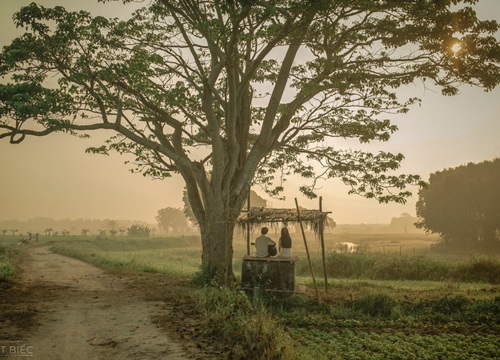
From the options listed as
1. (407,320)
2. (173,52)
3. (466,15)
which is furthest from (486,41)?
(173,52)

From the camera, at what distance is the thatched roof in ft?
48.7

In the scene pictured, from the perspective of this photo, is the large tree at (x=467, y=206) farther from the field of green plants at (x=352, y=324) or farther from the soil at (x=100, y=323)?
the soil at (x=100, y=323)

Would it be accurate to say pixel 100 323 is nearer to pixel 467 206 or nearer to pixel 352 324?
pixel 352 324

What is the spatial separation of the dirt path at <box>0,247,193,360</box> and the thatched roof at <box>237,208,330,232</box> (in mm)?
5515

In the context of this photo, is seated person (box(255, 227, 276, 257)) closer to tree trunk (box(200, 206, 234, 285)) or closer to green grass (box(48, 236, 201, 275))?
tree trunk (box(200, 206, 234, 285))

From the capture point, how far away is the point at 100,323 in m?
8.70

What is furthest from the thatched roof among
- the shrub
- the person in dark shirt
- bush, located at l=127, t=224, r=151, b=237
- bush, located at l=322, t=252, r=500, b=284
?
bush, located at l=127, t=224, r=151, b=237

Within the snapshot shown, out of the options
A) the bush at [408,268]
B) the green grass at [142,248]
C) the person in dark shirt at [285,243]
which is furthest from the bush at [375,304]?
the green grass at [142,248]

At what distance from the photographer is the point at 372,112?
53.9 ft

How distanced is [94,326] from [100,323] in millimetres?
270

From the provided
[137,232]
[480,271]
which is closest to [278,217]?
[480,271]

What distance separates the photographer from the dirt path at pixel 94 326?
6.70 meters

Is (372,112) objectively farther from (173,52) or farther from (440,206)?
(440,206)

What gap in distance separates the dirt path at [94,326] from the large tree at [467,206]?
5063 centimetres
